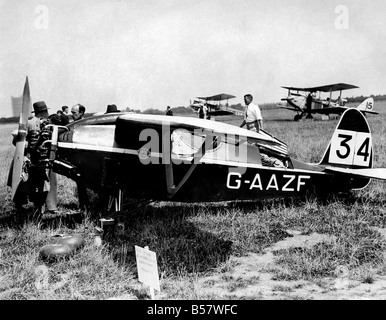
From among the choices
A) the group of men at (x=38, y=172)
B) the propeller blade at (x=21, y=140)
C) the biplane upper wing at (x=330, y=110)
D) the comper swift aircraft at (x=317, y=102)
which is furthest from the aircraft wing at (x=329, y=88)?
the propeller blade at (x=21, y=140)

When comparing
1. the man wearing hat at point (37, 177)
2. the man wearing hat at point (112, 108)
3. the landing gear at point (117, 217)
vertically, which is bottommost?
the landing gear at point (117, 217)

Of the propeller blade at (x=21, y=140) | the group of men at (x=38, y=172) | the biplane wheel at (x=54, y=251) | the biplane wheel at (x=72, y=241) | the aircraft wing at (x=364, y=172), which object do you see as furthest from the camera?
the aircraft wing at (x=364, y=172)

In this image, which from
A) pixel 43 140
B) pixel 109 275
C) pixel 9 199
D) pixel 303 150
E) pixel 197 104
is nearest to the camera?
pixel 109 275

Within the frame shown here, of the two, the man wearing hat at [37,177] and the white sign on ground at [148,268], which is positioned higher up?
the man wearing hat at [37,177]

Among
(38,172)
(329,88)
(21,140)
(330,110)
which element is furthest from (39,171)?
(329,88)

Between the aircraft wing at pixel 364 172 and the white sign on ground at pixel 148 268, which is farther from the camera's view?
the aircraft wing at pixel 364 172

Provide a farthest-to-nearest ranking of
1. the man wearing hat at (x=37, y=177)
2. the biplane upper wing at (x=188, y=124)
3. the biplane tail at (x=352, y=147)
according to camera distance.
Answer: the biplane tail at (x=352, y=147), the man wearing hat at (x=37, y=177), the biplane upper wing at (x=188, y=124)

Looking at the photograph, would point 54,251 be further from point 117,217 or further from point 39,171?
point 39,171

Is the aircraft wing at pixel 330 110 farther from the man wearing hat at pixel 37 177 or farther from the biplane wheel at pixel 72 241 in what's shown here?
the biplane wheel at pixel 72 241

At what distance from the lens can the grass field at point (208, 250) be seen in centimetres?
421

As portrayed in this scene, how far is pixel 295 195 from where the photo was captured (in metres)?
6.85

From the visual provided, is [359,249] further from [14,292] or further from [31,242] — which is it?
[31,242]
